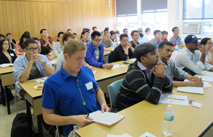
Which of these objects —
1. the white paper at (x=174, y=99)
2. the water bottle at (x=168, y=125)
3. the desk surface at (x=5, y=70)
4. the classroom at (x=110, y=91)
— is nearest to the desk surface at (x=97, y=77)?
the classroom at (x=110, y=91)

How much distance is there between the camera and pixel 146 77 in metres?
2.04

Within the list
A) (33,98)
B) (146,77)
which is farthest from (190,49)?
(33,98)

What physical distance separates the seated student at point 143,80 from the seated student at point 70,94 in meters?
0.36

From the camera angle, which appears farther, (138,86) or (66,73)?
(138,86)

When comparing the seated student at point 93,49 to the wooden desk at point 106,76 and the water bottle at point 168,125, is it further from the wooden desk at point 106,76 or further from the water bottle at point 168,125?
the water bottle at point 168,125

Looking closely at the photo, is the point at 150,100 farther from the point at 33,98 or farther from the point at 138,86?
the point at 33,98

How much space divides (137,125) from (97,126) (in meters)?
0.33

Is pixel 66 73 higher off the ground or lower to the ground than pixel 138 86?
higher

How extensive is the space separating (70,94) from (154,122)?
2.52ft

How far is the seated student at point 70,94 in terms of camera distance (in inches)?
61.0

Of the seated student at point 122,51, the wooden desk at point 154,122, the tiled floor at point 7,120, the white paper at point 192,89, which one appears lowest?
the tiled floor at point 7,120

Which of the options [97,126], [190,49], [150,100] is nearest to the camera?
[97,126]

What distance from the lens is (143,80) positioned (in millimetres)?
1892

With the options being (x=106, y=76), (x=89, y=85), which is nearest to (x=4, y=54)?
(x=106, y=76)
